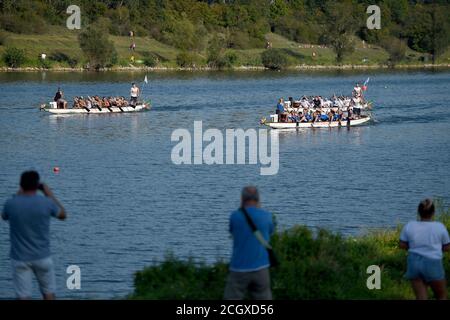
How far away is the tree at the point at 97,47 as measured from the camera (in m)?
125

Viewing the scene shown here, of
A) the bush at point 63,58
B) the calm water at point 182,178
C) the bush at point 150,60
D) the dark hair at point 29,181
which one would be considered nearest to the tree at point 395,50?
the bush at point 150,60

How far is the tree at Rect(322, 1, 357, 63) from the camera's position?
515 ft

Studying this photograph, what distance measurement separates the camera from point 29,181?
1492 centimetres

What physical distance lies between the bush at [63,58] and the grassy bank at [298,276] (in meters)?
110

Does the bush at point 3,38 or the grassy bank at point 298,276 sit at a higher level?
the bush at point 3,38

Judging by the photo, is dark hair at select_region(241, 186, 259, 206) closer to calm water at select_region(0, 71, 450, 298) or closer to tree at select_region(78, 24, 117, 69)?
calm water at select_region(0, 71, 450, 298)

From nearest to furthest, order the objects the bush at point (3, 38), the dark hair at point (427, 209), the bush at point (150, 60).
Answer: the dark hair at point (427, 209), the bush at point (3, 38), the bush at point (150, 60)

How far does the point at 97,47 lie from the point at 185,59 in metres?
17.1

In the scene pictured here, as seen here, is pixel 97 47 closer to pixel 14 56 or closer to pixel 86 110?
pixel 14 56

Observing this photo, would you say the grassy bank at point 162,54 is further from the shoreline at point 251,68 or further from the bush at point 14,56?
the bush at point 14,56

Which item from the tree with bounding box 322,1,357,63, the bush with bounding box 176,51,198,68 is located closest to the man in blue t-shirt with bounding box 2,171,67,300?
the bush with bounding box 176,51,198,68

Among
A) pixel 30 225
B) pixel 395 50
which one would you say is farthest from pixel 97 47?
pixel 30 225
